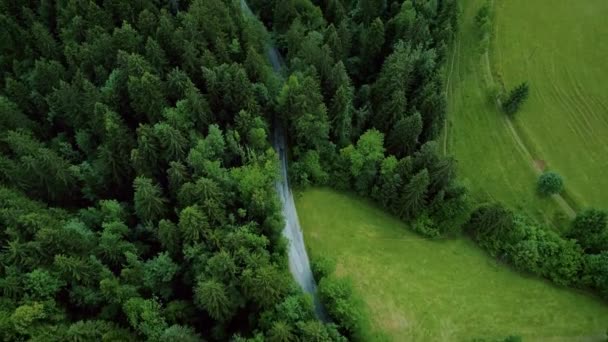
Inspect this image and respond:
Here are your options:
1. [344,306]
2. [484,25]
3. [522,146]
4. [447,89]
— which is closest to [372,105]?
[447,89]

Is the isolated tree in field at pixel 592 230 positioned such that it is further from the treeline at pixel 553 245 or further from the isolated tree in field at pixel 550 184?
the isolated tree in field at pixel 550 184

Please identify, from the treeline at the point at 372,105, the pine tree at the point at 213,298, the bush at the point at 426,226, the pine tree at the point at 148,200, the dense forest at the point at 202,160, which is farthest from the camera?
the bush at the point at 426,226

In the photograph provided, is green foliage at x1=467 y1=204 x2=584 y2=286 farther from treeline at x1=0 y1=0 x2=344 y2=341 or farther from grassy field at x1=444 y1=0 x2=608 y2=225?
treeline at x1=0 y1=0 x2=344 y2=341

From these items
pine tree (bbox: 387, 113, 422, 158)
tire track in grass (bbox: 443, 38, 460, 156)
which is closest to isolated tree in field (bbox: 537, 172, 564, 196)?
tire track in grass (bbox: 443, 38, 460, 156)

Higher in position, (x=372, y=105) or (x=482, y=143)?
(x=372, y=105)

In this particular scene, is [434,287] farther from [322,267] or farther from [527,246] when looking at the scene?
[322,267]

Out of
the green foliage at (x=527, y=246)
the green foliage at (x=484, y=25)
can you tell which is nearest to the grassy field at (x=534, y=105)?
the green foliage at (x=484, y=25)

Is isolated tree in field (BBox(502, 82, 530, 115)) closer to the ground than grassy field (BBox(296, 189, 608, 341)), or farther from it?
farther from it
